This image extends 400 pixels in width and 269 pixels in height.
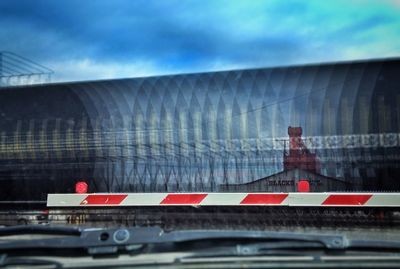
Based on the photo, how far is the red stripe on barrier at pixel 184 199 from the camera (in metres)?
10.4

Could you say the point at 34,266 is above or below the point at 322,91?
below

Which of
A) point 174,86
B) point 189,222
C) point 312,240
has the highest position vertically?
point 174,86

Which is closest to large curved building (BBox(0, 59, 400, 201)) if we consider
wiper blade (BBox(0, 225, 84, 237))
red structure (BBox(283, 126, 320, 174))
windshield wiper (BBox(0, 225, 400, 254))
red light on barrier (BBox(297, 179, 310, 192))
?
red structure (BBox(283, 126, 320, 174))

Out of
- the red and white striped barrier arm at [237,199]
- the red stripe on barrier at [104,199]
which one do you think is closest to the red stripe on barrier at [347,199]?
the red and white striped barrier arm at [237,199]

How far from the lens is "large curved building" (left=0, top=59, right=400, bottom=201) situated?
33.7 ft

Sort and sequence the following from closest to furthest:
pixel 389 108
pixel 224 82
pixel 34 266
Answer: pixel 34 266 < pixel 389 108 < pixel 224 82

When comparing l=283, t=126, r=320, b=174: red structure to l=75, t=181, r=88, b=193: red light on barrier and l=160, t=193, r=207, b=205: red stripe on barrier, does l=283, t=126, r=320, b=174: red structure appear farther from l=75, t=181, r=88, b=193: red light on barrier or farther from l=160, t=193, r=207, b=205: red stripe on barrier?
l=75, t=181, r=88, b=193: red light on barrier

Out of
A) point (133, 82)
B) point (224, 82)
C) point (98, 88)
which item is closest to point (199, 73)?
point (224, 82)

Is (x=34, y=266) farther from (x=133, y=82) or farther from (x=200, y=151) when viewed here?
(x=133, y=82)

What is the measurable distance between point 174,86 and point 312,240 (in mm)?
7914

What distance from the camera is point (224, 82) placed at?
431 inches

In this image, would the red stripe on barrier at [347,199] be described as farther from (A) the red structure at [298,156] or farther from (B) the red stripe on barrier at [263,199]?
(B) the red stripe on barrier at [263,199]

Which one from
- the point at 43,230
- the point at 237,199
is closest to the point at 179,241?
the point at 43,230

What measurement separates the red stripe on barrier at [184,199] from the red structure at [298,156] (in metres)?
1.70
